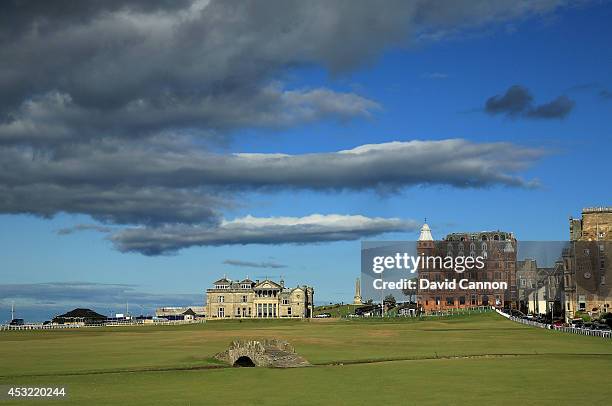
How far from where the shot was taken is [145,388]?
38062 mm

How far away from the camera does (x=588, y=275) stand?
149875mm

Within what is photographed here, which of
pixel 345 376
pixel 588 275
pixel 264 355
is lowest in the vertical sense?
pixel 345 376

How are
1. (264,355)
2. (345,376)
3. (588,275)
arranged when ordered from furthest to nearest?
(588,275) → (264,355) → (345,376)

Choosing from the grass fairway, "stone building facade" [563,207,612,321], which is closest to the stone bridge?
the grass fairway

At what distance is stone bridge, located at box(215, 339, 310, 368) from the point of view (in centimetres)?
4753

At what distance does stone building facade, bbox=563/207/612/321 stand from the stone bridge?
358 ft

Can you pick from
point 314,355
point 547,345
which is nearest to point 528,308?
point 547,345

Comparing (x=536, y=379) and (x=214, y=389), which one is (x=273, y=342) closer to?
(x=214, y=389)

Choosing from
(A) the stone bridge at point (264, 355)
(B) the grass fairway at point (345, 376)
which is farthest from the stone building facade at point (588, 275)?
(A) the stone bridge at point (264, 355)

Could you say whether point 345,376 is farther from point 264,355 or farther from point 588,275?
point 588,275

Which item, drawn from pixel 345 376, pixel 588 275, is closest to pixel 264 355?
pixel 345 376

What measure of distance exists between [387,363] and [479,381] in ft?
42.1

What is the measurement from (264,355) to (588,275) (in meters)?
119

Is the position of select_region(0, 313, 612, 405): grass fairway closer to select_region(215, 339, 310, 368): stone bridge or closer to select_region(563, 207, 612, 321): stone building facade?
select_region(215, 339, 310, 368): stone bridge
